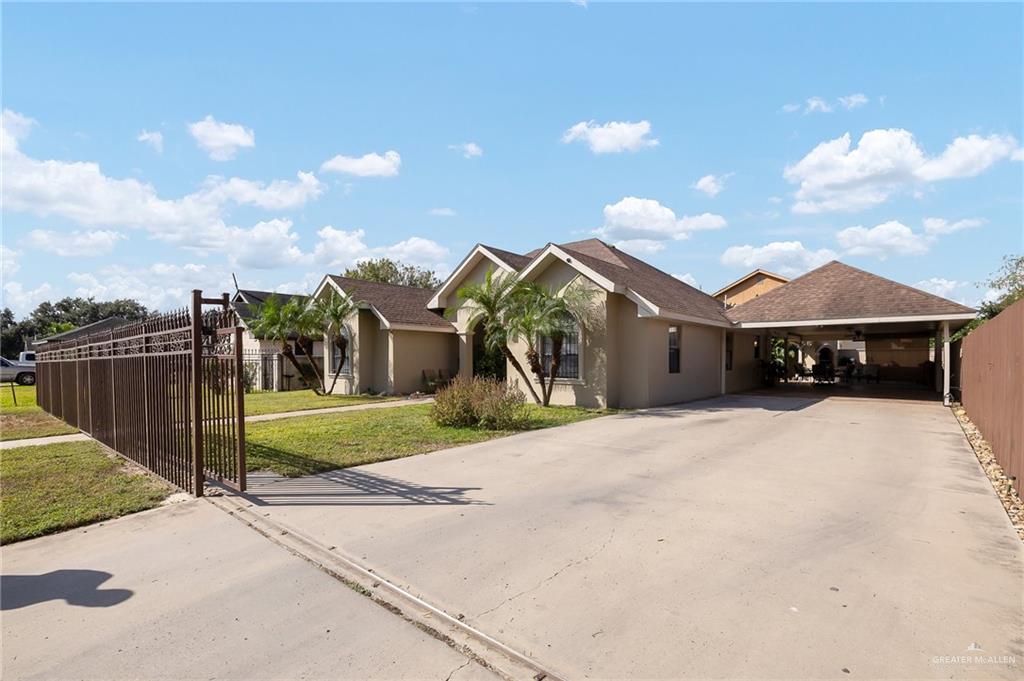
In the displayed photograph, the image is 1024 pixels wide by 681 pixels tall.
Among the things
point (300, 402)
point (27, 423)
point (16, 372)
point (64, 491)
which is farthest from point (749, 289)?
point (16, 372)

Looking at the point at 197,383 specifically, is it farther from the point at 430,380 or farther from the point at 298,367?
the point at 298,367

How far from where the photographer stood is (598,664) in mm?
3092

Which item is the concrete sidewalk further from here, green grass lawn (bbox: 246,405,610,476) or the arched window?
the arched window

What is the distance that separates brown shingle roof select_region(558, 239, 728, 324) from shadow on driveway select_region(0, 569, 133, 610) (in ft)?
43.5

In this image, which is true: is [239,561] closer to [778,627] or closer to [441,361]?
[778,627]

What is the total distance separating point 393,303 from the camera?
2244 centimetres

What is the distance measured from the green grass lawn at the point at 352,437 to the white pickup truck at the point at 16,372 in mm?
27524

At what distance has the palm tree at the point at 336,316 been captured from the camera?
20.9 metres

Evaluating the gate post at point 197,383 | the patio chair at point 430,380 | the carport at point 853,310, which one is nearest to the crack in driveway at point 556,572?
the gate post at point 197,383

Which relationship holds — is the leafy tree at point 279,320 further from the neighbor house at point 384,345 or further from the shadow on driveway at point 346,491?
the shadow on driveway at point 346,491

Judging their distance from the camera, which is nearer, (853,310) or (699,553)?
(699,553)

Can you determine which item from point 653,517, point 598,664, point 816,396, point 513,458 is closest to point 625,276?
point 816,396

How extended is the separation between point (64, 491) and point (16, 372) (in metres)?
32.7

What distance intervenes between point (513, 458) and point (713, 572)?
4.71 metres
